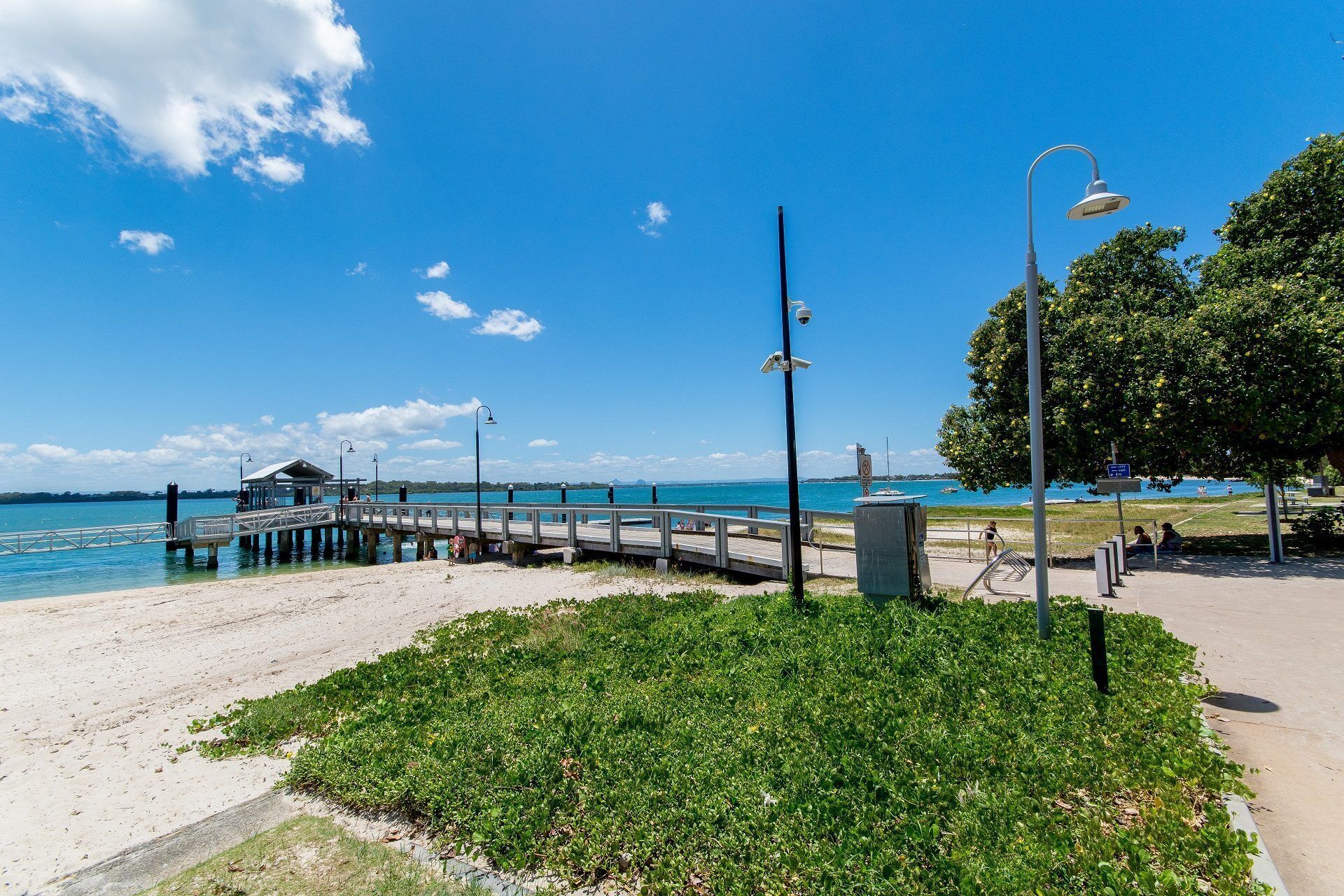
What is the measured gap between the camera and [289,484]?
136 ft

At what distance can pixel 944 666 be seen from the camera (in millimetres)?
6223

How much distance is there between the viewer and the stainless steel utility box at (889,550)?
30.8 ft

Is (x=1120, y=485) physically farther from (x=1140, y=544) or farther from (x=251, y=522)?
(x=251, y=522)

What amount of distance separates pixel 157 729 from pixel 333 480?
142 ft

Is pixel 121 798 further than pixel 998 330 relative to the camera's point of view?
No

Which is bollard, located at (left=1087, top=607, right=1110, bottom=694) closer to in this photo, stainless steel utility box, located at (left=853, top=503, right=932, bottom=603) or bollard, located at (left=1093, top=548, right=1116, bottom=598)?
stainless steel utility box, located at (left=853, top=503, right=932, bottom=603)

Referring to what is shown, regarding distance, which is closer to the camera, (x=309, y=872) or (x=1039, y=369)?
(x=309, y=872)

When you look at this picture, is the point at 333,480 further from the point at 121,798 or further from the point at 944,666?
the point at 944,666

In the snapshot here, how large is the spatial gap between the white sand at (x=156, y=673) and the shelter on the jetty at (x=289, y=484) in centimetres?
2361

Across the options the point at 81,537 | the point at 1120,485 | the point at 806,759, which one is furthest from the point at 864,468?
the point at 81,537

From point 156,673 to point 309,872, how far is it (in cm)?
824

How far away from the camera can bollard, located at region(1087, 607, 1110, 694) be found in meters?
5.37

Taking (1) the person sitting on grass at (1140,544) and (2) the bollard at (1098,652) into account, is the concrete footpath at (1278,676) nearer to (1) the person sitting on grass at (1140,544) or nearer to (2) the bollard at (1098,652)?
(2) the bollard at (1098,652)

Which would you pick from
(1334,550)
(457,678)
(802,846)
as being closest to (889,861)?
(802,846)
